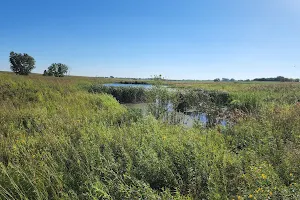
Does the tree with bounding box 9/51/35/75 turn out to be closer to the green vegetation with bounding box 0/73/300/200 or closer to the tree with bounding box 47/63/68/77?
the tree with bounding box 47/63/68/77

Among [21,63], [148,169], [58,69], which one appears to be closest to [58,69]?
[58,69]

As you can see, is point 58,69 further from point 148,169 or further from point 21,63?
point 148,169

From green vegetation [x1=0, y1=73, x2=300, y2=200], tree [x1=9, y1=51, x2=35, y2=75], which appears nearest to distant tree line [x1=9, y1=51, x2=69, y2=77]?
tree [x1=9, y1=51, x2=35, y2=75]

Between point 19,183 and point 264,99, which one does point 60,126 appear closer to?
point 19,183

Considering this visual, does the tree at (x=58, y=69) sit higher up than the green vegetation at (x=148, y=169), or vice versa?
A: the tree at (x=58, y=69)

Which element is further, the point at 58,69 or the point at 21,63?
the point at 58,69

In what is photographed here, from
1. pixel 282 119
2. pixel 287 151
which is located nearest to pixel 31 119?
pixel 287 151

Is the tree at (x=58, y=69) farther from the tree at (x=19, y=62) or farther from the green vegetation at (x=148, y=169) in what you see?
the green vegetation at (x=148, y=169)

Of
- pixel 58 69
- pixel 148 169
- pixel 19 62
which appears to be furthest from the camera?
pixel 58 69

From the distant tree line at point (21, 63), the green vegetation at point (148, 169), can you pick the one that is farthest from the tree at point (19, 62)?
the green vegetation at point (148, 169)

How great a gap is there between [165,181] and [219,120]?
6408 mm

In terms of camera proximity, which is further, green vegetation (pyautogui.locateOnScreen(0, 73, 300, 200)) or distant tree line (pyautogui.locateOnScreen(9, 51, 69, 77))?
distant tree line (pyautogui.locateOnScreen(9, 51, 69, 77))

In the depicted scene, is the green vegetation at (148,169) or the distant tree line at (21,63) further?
the distant tree line at (21,63)

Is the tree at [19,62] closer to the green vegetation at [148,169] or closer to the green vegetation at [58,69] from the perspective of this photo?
the green vegetation at [58,69]
